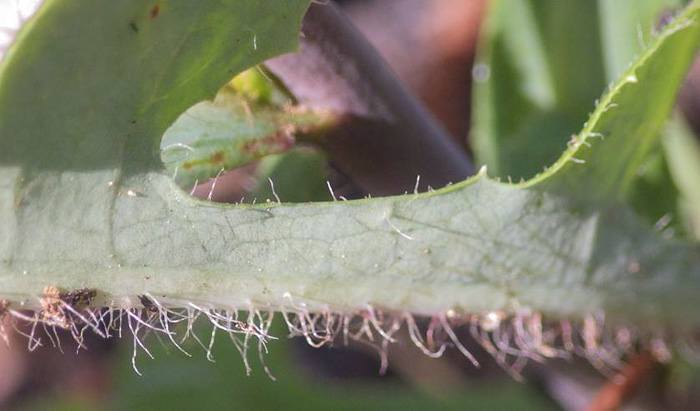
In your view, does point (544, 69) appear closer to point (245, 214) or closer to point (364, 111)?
point (364, 111)

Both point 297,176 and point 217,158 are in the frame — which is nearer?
point 217,158

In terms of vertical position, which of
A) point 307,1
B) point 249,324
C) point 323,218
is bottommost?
point 249,324

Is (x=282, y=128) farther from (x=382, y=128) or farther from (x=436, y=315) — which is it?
(x=436, y=315)

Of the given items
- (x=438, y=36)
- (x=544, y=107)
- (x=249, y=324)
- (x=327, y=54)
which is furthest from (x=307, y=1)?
(x=438, y=36)

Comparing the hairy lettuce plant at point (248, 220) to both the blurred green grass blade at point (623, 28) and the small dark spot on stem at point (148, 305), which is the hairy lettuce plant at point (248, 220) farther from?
the blurred green grass blade at point (623, 28)

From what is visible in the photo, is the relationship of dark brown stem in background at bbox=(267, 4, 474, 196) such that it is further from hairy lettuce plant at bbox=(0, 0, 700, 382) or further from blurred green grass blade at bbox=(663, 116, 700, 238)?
blurred green grass blade at bbox=(663, 116, 700, 238)

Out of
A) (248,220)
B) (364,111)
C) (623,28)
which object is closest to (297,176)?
(364,111)

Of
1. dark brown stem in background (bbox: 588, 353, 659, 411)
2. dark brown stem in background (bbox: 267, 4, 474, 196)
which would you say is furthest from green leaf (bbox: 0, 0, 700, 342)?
dark brown stem in background (bbox: 588, 353, 659, 411)
